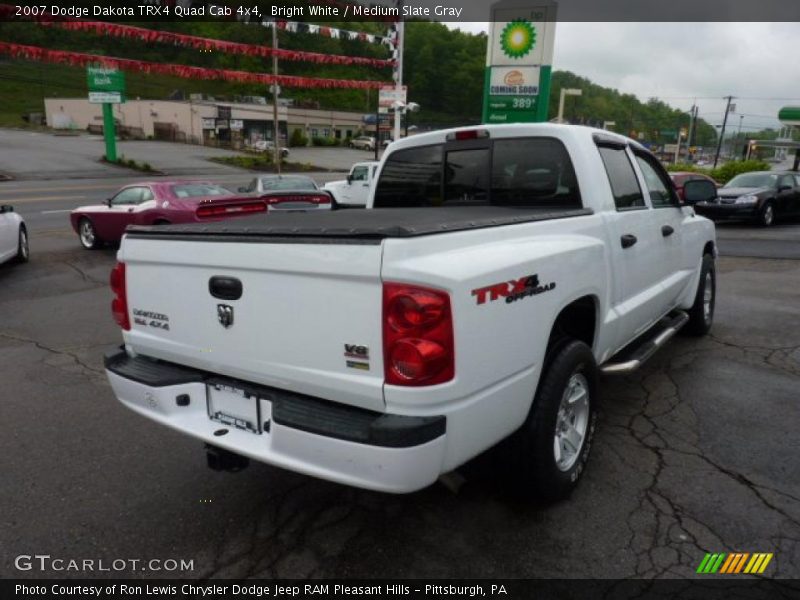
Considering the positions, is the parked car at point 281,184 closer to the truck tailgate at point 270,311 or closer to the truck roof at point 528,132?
the truck roof at point 528,132

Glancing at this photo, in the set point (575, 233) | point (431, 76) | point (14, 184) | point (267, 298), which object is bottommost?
point (14, 184)

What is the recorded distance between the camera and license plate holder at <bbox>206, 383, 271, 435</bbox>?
2617mm

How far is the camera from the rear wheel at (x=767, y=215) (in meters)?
15.7

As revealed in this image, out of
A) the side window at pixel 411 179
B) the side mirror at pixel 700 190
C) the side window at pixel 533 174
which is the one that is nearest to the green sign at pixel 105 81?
the side window at pixel 411 179

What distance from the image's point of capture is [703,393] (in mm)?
4641

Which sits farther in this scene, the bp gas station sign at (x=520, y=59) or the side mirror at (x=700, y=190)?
the bp gas station sign at (x=520, y=59)

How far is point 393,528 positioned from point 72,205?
21170mm

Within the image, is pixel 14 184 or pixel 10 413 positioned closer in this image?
pixel 10 413

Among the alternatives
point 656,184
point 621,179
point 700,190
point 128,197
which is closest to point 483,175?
point 621,179

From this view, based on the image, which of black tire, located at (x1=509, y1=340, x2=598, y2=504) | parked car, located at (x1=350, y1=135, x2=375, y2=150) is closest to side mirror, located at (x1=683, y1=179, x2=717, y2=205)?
black tire, located at (x1=509, y1=340, x2=598, y2=504)

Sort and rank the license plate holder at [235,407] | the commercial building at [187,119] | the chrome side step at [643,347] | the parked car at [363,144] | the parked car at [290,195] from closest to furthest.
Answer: the license plate holder at [235,407], the chrome side step at [643,347], the parked car at [290,195], the commercial building at [187,119], the parked car at [363,144]

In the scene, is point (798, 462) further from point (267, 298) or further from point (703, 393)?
point (267, 298)

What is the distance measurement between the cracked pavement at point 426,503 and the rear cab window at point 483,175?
1.64 m

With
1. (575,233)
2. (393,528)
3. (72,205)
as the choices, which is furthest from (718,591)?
(72,205)
